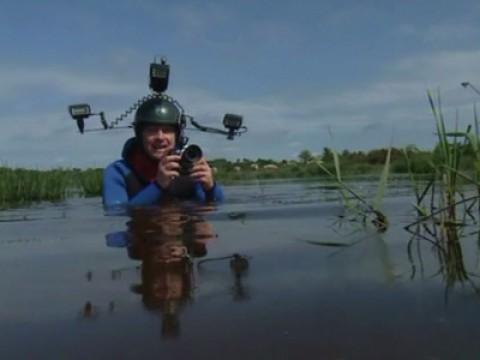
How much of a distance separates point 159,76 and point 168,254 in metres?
3.81

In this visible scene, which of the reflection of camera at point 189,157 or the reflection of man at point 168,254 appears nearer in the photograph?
the reflection of man at point 168,254

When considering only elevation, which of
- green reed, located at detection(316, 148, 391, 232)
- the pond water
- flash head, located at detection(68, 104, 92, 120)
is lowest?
the pond water

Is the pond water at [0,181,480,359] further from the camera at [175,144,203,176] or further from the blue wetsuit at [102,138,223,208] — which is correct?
the blue wetsuit at [102,138,223,208]

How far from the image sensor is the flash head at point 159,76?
577 centimetres

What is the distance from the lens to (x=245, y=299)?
156 centimetres

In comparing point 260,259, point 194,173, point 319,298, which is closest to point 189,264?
point 260,259

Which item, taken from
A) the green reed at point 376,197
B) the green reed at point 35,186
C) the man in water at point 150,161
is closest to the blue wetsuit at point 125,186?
the man in water at point 150,161

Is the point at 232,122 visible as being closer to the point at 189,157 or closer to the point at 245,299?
the point at 189,157

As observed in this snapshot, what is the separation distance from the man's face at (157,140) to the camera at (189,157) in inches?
28.7

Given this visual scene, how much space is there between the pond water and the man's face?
2848 millimetres

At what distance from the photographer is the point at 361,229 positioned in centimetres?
307

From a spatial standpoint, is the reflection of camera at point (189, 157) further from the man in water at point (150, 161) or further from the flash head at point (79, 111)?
the flash head at point (79, 111)

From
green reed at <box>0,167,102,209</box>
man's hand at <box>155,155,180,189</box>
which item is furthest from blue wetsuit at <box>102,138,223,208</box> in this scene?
green reed at <box>0,167,102,209</box>

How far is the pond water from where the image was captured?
1.16 m
